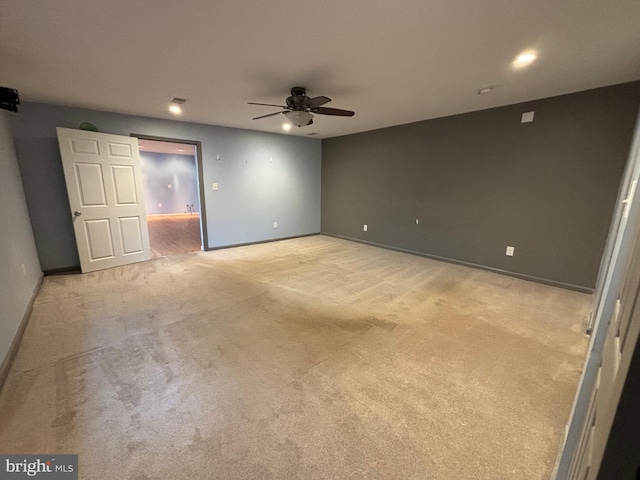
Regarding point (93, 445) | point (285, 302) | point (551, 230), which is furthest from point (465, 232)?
point (93, 445)

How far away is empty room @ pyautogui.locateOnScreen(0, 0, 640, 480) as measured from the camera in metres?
1.32

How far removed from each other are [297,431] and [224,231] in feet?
14.6

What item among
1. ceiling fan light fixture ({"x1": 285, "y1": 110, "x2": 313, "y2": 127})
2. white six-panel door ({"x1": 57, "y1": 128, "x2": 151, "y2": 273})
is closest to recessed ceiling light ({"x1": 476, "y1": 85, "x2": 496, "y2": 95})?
ceiling fan light fixture ({"x1": 285, "y1": 110, "x2": 313, "y2": 127})

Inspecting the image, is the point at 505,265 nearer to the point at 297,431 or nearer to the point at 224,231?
the point at 297,431

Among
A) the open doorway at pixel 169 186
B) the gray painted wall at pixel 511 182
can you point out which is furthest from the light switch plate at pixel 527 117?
the open doorway at pixel 169 186

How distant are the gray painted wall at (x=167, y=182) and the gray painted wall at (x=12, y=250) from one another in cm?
635

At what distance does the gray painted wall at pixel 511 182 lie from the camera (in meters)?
3.07

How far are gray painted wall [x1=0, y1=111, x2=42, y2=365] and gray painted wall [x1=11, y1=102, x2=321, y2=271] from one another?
0.83 feet

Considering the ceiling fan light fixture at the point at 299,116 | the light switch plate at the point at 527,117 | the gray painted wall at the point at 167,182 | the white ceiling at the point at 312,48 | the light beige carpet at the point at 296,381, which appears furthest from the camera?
the gray painted wall at the point at 167,182

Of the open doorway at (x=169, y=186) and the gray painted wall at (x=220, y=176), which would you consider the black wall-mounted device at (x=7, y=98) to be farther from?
the open doorway at (x=169, y=186)

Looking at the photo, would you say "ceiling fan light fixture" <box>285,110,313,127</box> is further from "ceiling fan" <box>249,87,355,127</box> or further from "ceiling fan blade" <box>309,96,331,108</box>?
"ceiling fan blade" <box>309,96,331,108</box>

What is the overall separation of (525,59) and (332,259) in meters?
3.44

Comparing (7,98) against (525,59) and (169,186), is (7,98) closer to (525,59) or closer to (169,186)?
(525,59)

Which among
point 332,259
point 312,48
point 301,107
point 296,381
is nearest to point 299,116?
point 301,107
